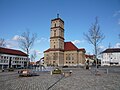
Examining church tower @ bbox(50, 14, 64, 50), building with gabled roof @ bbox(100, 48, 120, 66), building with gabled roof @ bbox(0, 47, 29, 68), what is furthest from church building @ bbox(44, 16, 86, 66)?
building with gabled roof @ bbox(0, 47, 29, 68)

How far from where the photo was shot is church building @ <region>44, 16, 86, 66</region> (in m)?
103

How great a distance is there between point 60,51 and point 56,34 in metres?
12.2

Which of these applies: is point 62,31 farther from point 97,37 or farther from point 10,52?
point 97,37

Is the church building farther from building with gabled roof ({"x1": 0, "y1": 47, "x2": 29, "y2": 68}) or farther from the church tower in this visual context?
building with gabled roof ({"x1": 0, "y1": 47, "x2": 29, "y2": 68})

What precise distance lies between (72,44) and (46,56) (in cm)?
2176

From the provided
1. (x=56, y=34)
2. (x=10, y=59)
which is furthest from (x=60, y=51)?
(x=10, y=59)

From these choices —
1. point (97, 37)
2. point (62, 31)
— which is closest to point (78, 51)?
point (62, 31)

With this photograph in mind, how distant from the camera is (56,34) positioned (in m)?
105

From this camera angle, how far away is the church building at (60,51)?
103 metres

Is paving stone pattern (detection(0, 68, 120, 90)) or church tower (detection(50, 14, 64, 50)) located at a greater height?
church tower (detection(50, 14, 64, 50))

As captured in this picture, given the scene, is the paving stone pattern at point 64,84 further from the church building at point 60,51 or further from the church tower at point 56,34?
the church tower at point 56,34

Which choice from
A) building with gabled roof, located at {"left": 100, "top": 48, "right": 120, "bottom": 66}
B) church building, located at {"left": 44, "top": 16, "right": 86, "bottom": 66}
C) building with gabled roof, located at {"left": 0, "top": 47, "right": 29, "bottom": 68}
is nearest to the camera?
building with gabled roof, located at {"left": 0, "top": 47, "right": 29, "bottom": 68}

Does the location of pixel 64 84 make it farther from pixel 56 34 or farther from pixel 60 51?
pixel 56 34

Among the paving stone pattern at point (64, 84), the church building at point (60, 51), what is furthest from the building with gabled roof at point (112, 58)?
the paving stone pattern at point (64, 84)
